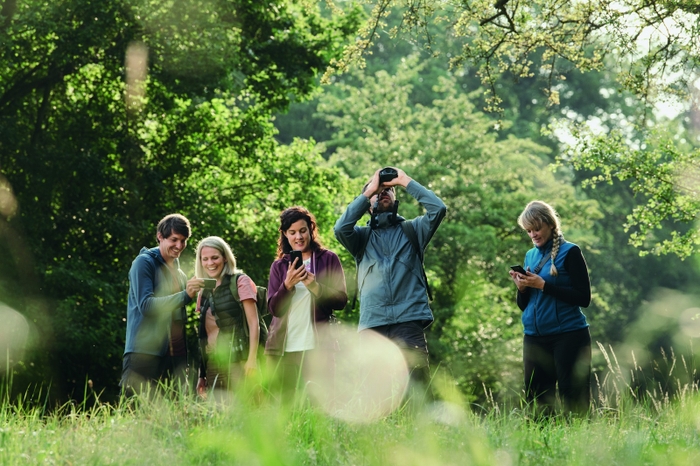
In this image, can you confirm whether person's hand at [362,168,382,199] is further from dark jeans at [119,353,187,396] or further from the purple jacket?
dark jeans at [119,353,187,396]

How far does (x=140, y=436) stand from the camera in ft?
15.4

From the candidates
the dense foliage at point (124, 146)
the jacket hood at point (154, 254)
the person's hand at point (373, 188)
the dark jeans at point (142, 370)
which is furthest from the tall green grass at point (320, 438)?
the dense foliage at point (124, 146)

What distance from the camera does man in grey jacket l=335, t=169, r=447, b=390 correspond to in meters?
6.04

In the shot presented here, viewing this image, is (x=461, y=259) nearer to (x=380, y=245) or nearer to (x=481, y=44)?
(x=481, y=44)

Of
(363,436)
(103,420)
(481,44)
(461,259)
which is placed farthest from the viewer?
(461,259)

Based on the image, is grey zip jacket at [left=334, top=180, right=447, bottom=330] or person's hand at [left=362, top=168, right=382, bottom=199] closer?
grey zip jacket at [left=334, top=180, right=447, bottom=330]

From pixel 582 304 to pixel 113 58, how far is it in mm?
11321

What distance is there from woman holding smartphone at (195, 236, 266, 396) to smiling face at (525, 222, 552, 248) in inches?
82.0

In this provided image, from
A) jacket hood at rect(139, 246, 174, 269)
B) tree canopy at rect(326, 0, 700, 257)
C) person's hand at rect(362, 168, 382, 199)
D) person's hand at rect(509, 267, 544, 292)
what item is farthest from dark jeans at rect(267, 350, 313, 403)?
tree canopy at rect(326, 0, 700, 257)

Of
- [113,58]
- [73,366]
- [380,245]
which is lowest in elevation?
[73,366]

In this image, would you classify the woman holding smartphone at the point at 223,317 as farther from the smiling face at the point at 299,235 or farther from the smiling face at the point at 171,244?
the smiling face at the point at 299,235

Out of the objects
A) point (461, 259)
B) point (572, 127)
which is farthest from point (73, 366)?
point (461, 259)

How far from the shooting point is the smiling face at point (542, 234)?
6.54 m

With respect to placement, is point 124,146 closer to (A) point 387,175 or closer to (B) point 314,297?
(B) point 314,297
